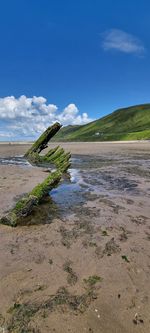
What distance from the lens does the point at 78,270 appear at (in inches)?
252

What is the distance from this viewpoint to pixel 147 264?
6.69m

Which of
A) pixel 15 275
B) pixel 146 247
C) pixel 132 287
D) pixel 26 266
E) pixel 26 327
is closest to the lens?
pixel 26 327

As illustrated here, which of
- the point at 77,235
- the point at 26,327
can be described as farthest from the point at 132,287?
the point at 77,235

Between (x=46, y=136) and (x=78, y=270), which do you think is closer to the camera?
(x=78, y=270)

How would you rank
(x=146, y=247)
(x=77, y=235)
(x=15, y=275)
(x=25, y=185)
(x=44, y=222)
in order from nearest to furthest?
(x=15, y=275)
(x=146, y=247)
(x=77, y=235)
(x=44, y=222)
(x=25, y=185)

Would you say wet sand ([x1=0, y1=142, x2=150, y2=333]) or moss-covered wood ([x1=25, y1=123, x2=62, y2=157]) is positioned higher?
moss-covered wood ([x1=25, y1=123, x2=62, y2=157])

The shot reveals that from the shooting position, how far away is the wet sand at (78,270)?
469cm

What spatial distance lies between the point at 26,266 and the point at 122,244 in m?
2.95

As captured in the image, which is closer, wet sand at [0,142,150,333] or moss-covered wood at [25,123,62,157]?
wet sand at [0,142,150,333]

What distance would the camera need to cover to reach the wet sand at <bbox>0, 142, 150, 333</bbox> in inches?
185

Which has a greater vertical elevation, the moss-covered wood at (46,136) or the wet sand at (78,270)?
the moss-covered wood at (46,136)

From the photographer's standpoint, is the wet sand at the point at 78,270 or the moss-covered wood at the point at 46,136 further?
the moss-covered wood at the point at 46,136

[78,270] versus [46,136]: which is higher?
[46,136]

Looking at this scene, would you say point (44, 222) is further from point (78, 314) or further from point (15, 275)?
point (78, 314)
